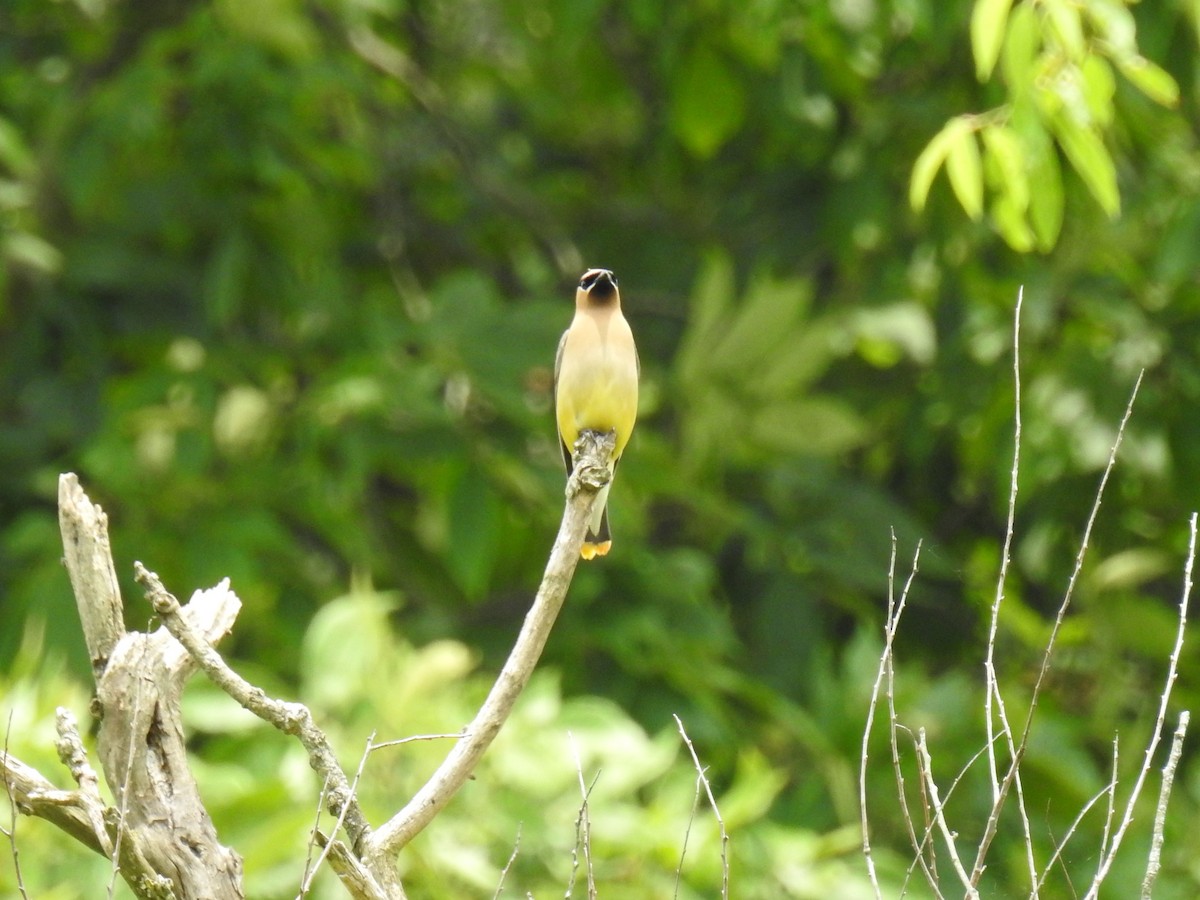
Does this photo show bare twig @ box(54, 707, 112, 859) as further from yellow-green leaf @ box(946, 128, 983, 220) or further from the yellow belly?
yellow-green leaf @ box(946, 128, 983, 220)

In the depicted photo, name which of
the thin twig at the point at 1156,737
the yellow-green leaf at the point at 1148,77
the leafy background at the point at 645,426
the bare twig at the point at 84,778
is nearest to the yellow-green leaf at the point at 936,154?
the yellow-green leaf at the point at 1148,77

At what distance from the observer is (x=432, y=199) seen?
9.59 meters

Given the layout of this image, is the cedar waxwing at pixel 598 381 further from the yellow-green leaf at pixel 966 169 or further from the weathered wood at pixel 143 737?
the weathered wood at pixel 143 737

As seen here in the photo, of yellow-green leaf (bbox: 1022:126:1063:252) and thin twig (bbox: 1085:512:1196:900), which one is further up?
yellow-green leaf (bbox: 1022:126:1063:252)

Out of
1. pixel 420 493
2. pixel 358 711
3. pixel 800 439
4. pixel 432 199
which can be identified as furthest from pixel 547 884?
pixel 432 199

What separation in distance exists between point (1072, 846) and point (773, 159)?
3.63 metres

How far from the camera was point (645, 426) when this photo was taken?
907 cm

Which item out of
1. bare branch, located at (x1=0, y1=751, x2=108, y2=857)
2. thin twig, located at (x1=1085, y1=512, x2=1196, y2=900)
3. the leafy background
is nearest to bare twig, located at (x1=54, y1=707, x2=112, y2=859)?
bare branch, located at (x1=0, y1=751, x2=108, y2=857)

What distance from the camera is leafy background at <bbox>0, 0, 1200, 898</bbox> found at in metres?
6.62

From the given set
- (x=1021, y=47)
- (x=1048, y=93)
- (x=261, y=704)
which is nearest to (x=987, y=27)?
(x=1021, y=47)

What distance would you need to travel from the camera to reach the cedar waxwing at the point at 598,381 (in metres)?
4.36

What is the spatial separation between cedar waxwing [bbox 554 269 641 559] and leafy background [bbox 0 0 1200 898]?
2.13 metres

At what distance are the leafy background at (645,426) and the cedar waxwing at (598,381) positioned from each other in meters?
2.13

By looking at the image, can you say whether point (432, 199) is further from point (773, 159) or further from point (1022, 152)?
point (1022, 152)
